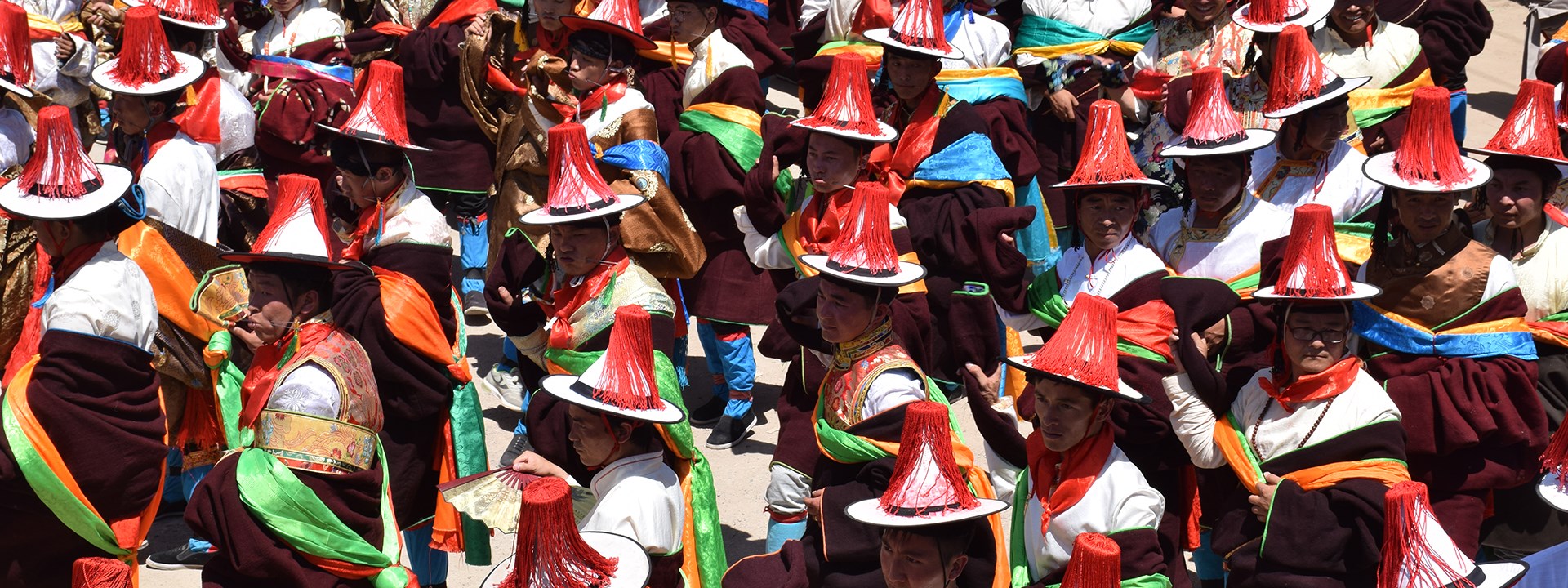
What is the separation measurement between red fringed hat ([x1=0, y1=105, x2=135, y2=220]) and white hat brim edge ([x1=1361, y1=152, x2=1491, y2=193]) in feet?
13.0

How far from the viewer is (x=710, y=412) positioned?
8000 millimetres

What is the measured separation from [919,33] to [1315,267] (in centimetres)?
233

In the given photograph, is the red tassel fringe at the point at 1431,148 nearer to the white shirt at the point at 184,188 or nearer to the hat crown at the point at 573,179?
the hat crown at the point at 573,179

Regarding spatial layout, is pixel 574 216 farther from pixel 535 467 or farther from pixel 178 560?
pixel 178 560

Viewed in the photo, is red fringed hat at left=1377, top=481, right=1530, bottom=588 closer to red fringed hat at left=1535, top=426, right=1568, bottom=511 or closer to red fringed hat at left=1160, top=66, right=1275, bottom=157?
red fringed hat at left=1535, top=426, right=1568, bottom=511

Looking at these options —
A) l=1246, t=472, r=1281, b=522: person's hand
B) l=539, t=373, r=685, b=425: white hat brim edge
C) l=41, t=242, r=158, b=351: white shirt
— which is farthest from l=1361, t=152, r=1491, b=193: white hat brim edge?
l=41, t=242, r=158, b=351: white shirt

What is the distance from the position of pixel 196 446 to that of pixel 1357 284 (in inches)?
174

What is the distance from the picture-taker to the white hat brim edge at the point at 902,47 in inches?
258

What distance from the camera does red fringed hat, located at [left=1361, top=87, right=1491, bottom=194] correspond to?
16.9ft

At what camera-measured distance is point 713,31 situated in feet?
26.4

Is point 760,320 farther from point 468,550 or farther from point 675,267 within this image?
point 468,550

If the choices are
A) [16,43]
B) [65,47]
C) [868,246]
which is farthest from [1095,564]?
[65,47]

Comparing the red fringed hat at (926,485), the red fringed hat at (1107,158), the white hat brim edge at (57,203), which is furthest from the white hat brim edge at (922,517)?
the white hat brim edge at (57,203)

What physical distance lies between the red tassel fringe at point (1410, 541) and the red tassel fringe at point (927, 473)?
3.32 feet
